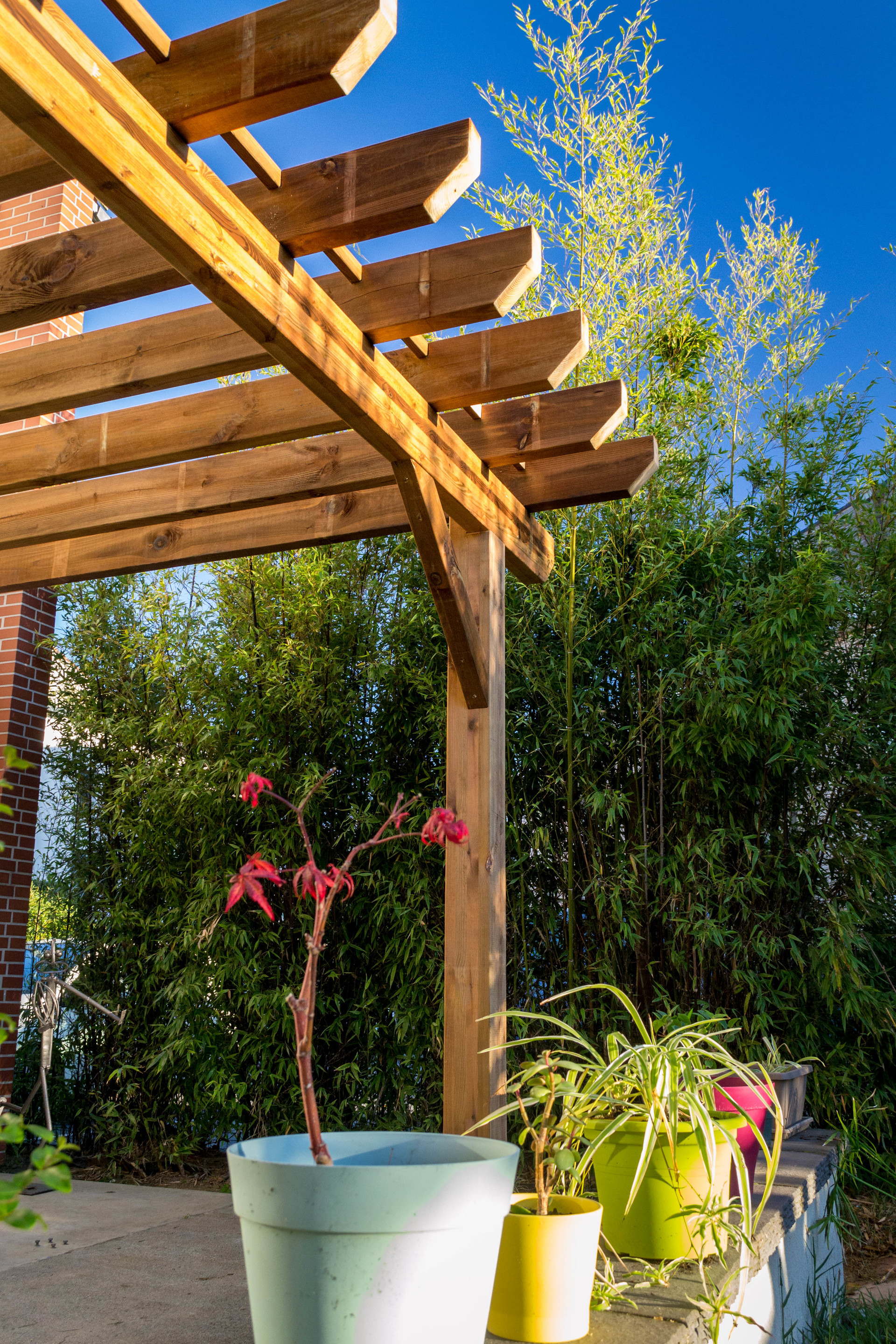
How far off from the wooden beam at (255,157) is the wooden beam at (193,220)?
62mm

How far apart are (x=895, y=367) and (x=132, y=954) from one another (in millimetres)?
3838

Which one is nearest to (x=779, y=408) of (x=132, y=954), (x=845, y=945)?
(x=845, y=945)

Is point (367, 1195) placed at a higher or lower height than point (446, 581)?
lower

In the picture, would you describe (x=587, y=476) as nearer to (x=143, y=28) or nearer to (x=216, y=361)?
→ (x=216, y=361)

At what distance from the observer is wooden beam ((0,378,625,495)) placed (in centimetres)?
247

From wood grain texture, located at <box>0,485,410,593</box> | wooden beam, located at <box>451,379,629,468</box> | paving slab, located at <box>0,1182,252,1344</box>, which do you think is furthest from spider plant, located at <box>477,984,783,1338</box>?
wood grain texture, located at <box>0,485,410,593</box>

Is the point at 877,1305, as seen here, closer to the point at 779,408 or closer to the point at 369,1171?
the point at 369,1171

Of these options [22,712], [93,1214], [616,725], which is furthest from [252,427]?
[93,1214]

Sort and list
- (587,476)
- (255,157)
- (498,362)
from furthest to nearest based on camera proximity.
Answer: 1. (587,476)
2. (498,362)
3. (255,157)

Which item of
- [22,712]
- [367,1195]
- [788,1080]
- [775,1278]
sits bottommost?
[775,1278]

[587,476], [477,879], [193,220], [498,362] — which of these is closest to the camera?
[193,220]

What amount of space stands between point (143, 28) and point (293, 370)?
575 mm

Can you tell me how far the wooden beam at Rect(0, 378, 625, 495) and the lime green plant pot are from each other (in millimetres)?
1602

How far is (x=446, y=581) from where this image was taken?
7.49 feet
